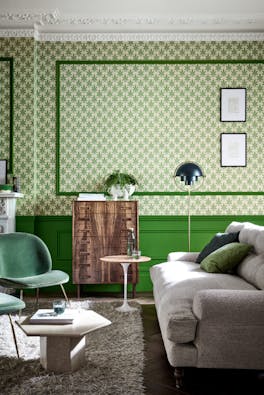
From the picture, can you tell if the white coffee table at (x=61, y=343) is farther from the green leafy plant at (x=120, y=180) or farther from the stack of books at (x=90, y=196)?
the green leafy plant at (x=120, y=180)

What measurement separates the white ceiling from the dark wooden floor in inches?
149

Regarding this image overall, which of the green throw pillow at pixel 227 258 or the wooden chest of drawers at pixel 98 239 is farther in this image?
the wooden chest of drawers at pixel 98 239

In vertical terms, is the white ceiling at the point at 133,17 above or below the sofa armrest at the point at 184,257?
above

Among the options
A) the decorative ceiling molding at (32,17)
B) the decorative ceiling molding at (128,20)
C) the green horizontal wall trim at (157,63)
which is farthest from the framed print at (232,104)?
the decorative ceiling molding at (32,17)

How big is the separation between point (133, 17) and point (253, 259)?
3.28m

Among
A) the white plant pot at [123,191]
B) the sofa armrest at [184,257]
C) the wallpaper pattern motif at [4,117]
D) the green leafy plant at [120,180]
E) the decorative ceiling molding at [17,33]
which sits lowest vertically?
the sofa armrest at [184,257]

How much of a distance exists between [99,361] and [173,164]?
318 cm

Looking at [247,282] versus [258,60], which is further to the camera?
[258,60]

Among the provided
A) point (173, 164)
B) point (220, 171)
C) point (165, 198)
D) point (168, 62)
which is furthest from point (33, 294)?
point (168, 62)

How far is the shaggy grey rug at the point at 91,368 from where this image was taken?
2.62 metres

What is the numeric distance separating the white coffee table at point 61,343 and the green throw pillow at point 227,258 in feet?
4.38

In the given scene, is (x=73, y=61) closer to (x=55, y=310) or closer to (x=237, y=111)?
(x=237, y=111)

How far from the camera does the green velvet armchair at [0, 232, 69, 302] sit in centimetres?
424

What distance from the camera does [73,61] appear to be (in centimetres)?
580
